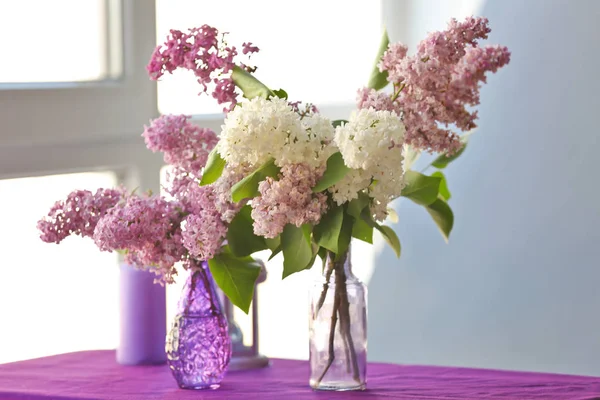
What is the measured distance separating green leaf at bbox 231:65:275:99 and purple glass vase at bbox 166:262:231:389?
0.98 ft

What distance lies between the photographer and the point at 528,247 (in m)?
2.40

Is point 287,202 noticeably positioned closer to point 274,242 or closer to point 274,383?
point 274,242

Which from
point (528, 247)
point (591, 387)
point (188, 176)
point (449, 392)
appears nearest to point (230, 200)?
point (188, 176)

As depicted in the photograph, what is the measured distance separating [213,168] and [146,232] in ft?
0.47

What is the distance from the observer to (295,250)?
1447 millimetres

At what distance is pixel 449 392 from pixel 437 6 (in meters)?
1.30

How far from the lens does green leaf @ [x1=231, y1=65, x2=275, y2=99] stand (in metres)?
1.45

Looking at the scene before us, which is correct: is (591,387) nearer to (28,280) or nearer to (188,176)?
(188,176)

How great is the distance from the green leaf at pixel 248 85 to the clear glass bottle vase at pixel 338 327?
267mm

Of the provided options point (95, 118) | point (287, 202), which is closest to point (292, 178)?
point (287, 202)

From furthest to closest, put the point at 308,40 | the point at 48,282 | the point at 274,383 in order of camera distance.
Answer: the point at 308,40 < the point at 48,282 < the point at 274,383

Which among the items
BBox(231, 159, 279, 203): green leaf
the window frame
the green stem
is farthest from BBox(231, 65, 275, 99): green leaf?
the window frame

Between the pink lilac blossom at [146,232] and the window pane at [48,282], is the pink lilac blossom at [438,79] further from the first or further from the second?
the window pane at [48,282]

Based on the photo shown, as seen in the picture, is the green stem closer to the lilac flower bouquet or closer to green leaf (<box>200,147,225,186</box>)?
the lilac flower bouquet
